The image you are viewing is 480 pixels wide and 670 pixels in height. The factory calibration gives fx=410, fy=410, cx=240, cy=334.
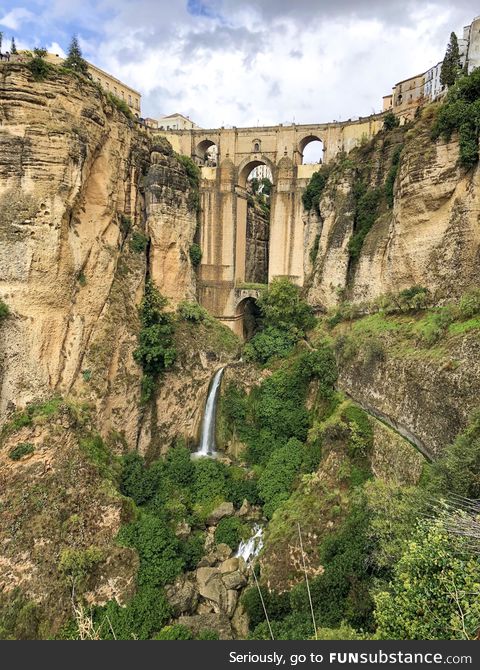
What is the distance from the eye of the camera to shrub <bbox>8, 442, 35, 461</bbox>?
16000mm

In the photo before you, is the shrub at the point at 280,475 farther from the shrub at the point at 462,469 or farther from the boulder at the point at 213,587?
the shrub at the point at 462,469

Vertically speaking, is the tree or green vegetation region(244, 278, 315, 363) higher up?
green vegetation region(244, 278, 315, 363)

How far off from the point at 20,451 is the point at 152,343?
27.9 feet

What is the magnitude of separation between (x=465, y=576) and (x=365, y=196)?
70.1 feet

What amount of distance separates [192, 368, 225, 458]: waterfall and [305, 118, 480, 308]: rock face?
328 inches

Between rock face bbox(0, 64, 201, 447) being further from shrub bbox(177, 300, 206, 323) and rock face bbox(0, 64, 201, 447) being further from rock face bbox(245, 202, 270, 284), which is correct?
rock face bbox(245, 202, 270, 284)

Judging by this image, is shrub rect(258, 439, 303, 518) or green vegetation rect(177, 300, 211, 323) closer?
shrub rect(258, 439, 303, 518)

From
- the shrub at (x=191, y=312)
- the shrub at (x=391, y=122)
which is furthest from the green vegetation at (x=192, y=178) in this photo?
the shrub at (x=391, y=122)

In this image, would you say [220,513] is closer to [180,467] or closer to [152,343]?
[180,467]

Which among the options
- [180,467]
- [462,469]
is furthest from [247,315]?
[462,469]

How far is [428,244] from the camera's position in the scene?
1894 cm

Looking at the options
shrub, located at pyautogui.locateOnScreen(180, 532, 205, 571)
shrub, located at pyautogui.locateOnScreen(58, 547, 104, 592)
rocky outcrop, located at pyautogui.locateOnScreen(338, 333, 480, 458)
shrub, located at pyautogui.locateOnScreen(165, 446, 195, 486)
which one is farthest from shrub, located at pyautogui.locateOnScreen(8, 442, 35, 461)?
rocky outcrop, located at pyautogui.locateOnScreen(338, 333, 480, 458)

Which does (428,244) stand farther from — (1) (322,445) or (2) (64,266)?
(2) (64,266)

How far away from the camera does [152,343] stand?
22.5 metres
